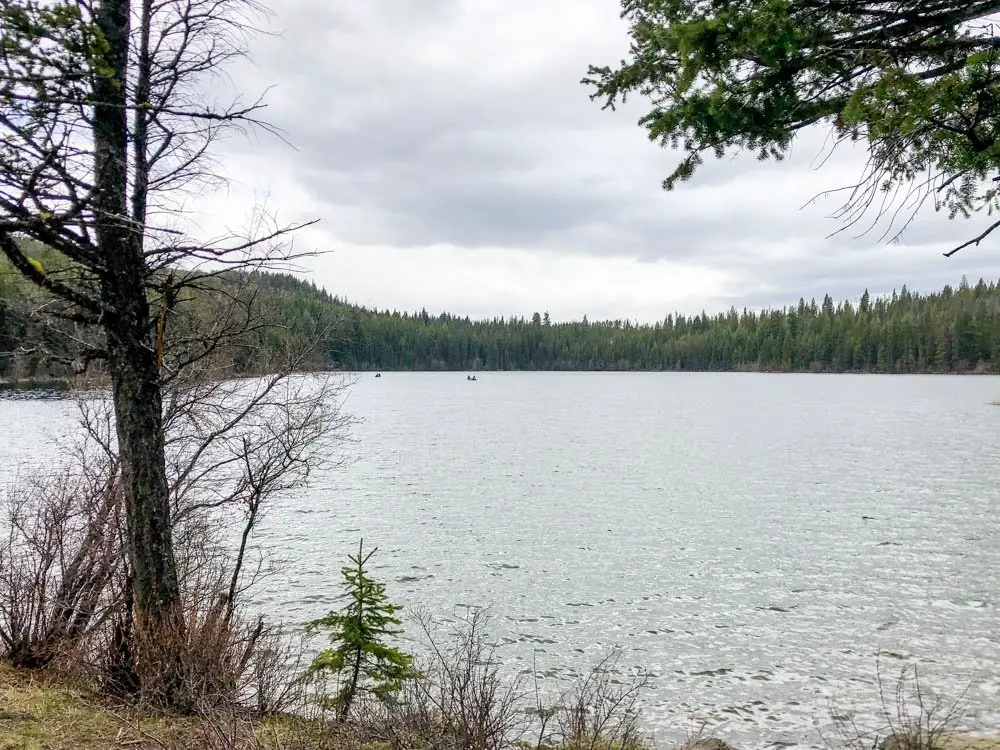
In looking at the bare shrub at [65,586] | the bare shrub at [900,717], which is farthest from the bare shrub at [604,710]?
the bare shrub at [65,586]

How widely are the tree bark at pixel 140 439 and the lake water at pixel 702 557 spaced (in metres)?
5.71

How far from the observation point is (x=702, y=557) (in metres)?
17.5

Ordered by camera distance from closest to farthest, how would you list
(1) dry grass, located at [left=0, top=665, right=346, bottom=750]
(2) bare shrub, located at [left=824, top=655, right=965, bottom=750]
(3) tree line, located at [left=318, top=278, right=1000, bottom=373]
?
(1) dry grass, located at [left=0, top=665, right=346, bottom=750] → (2) bare shrub, located at [left=824, top=655, right=965, bottom=750] → (3) tree line, located at [left=318, top=278, right=1000, bottom=373]

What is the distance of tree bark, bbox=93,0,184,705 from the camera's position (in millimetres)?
6598

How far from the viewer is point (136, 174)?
644 cm

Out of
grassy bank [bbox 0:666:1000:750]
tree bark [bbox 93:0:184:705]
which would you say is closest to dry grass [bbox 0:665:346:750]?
grassy bank [bbox 0:666:1000:750]

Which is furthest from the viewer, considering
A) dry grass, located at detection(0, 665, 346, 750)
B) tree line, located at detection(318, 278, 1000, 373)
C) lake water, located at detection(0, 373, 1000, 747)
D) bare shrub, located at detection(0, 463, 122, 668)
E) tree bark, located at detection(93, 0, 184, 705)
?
tree line, located at detection(318, 278, 1000, 373)

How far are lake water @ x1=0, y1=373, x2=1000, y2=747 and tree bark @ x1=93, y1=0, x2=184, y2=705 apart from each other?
5709 millimetres

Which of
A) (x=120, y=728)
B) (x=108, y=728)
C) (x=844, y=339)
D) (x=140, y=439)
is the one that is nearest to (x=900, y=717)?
(x=120, y=728)

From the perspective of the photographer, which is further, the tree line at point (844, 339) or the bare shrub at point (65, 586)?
the tree line at point (844, 339)

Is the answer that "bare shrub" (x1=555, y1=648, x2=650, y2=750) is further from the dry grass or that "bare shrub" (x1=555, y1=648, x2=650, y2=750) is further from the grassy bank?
the dry grass

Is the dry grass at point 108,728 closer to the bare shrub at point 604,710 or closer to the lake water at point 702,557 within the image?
the bare shrub at point 604,710

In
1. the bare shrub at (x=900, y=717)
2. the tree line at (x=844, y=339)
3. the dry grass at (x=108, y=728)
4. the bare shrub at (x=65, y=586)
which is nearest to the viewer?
the dry grass at (x=108, y=728)

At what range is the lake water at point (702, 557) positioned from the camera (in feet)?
35.5
